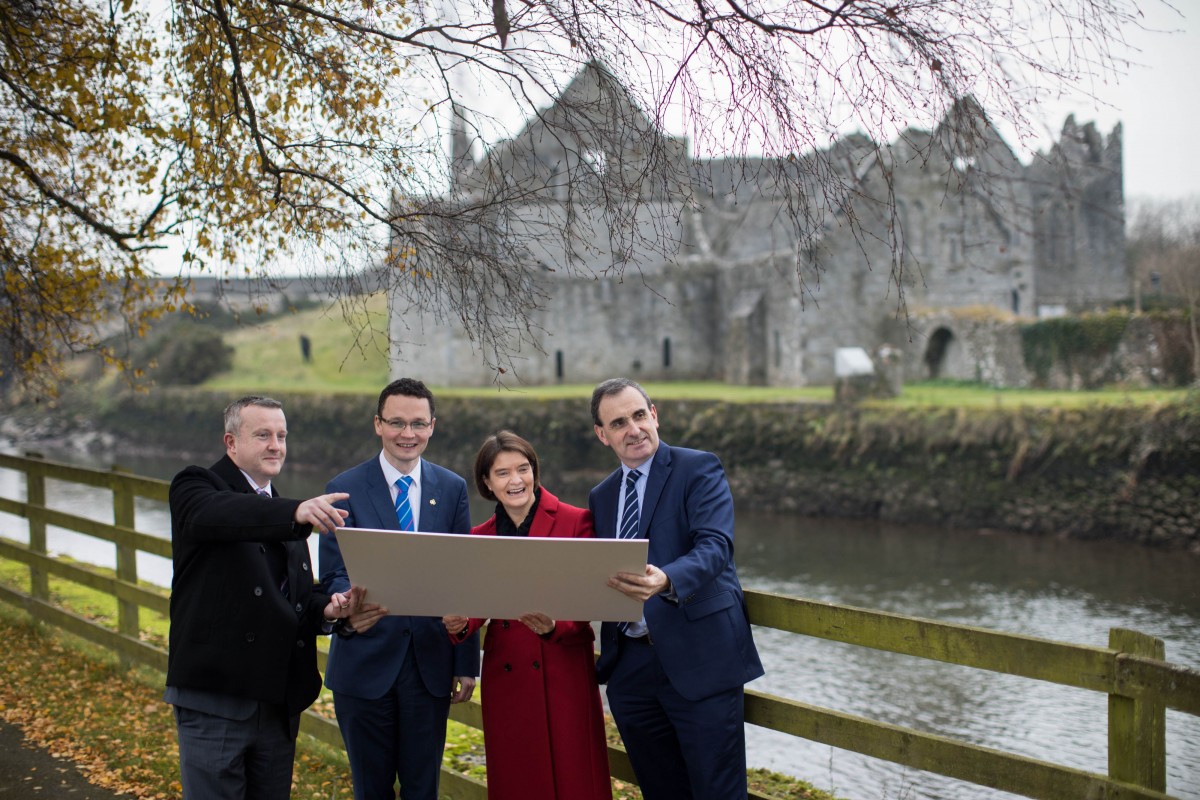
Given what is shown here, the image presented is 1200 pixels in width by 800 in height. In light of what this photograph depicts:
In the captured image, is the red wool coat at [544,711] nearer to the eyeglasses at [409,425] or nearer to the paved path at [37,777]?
the eyeglasses at [409,425]

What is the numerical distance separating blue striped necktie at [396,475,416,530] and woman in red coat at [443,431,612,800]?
0.35 meters

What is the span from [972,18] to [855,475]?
61.2 feet

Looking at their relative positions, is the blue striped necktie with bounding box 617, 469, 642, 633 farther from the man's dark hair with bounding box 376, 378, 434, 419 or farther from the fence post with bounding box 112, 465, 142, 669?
the fence post with bounding box 112, 465, 142, 669

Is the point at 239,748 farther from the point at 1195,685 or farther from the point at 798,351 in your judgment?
the point at 798,351

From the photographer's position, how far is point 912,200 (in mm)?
31609

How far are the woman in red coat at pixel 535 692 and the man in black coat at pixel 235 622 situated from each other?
475 millimetres

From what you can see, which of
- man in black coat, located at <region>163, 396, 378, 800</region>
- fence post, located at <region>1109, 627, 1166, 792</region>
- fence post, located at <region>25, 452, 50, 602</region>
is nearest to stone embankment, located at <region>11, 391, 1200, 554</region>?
fence post, located at <region>1109, 627, 1166, 792</region>

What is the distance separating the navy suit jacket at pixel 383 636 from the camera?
11.2 feet

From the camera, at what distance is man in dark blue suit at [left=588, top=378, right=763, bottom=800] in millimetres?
3172

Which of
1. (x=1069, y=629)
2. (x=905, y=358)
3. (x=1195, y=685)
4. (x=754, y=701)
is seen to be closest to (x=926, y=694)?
(x=1069, y=629)

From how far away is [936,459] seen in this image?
20.2 m

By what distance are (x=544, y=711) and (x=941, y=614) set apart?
419 inches

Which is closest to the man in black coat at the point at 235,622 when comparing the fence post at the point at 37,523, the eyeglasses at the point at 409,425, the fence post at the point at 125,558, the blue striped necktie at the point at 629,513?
the eyeglasses at the point at 409,425

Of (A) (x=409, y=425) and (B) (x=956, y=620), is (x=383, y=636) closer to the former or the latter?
(A) (x=409, y=425)
